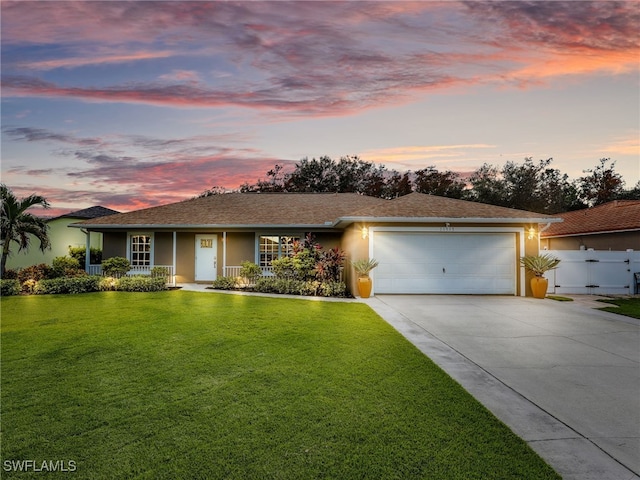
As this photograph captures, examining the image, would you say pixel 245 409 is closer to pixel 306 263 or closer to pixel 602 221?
pixel 306 263

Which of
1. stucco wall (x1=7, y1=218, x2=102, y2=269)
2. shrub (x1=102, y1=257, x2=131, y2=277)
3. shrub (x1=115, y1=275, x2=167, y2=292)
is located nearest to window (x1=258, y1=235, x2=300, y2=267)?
shrub (x1=115, y1=275, x2=167, y2=292)

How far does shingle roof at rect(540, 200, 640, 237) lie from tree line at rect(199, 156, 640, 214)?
1547 cm

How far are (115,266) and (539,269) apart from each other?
16.7 m

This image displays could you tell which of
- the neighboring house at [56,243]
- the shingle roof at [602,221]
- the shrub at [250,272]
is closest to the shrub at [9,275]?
the neighboring house at [56,243]

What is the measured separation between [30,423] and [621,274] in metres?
18.3

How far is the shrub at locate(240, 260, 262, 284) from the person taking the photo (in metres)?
15.9

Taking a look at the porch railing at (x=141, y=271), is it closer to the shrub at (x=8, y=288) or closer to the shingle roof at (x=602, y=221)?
the shrub at (x=8, y=288)

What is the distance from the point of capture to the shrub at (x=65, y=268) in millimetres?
16281

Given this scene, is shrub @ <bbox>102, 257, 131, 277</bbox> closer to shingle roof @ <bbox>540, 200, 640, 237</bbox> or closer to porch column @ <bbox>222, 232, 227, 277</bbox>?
porch column @ <bbox>222, 232, 227, 277</bbox>

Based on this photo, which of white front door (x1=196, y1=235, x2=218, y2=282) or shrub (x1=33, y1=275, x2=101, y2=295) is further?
white front door (x1=196, y1=235, x2=218, y2=282)

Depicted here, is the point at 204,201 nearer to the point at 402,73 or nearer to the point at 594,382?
the point at 402,73

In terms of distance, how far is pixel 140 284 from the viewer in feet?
48.4

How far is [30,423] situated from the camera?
11.8 feet

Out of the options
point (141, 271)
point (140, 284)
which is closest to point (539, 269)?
point (140, 284)
